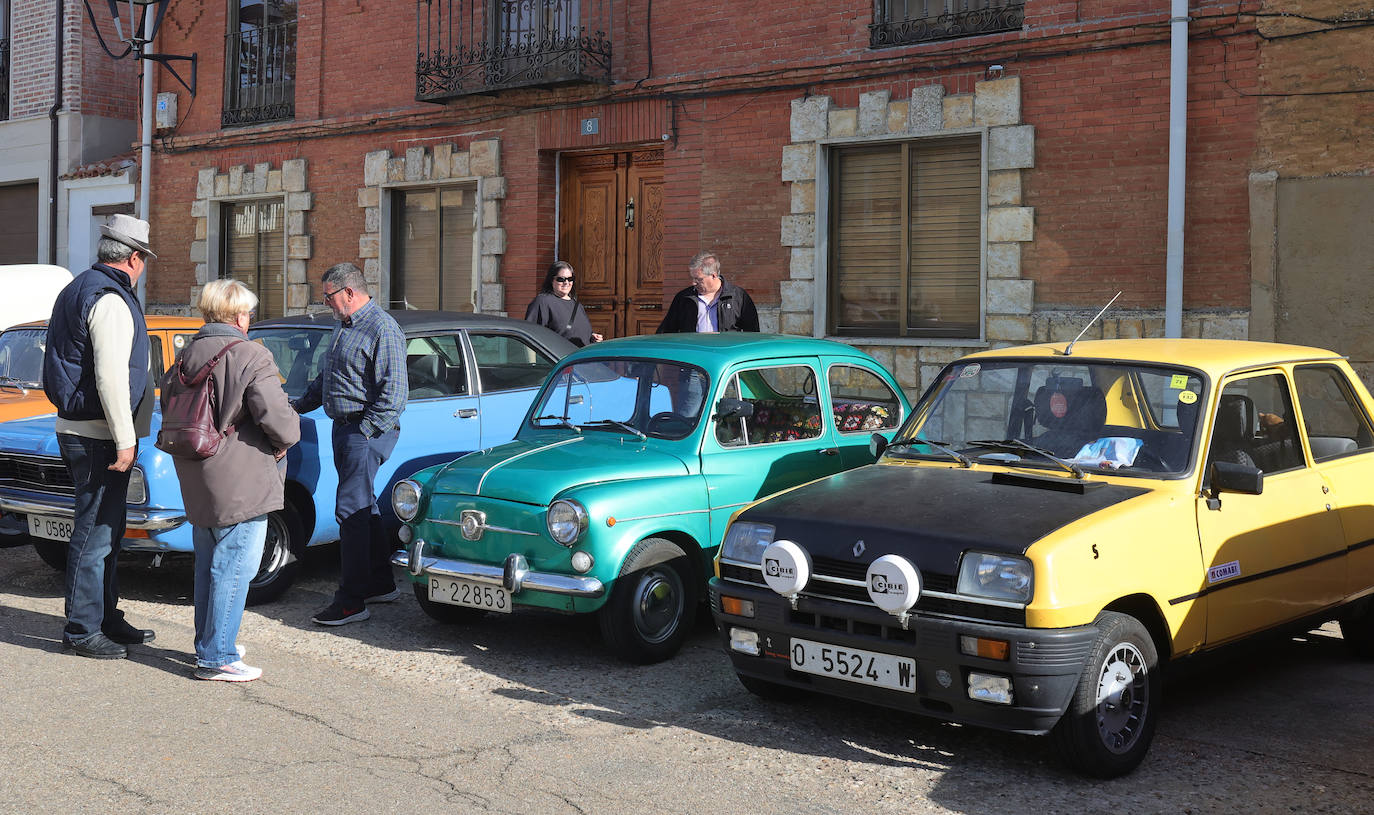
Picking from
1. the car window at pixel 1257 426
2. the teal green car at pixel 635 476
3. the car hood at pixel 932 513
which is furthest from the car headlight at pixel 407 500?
the car window at pixel 1257 426

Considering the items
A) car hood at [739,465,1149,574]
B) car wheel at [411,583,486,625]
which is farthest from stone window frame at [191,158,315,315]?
car hood at [739,465,1149,574]

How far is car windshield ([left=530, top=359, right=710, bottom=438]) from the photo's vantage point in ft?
22.5

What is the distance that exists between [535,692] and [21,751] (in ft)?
6.75

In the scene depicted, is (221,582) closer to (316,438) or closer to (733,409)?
(316,438)

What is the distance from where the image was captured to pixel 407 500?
6680 millimetres

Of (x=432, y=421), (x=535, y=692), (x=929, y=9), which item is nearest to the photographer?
(x=535, y=692)

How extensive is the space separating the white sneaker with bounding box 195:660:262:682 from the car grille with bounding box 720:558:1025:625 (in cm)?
225

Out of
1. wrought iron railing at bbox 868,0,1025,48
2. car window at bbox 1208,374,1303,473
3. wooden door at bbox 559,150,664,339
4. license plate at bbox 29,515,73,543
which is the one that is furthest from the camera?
wooden door at bbox 559,150,664,339

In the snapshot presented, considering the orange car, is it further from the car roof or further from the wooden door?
the wooden door

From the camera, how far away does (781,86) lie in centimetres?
1261

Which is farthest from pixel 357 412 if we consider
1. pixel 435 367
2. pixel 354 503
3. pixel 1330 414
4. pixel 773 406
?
pixel 1330 414

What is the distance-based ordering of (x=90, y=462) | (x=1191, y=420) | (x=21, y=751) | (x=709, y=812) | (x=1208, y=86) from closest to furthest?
(x=709, y=812) < (x=21, y=751) < (x=1191, y=420) < (x=90, y=462) < (x=1208, y=86)

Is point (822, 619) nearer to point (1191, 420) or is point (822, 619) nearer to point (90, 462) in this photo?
point (1191, 420)

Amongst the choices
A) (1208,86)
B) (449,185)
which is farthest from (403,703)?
(449,185)
